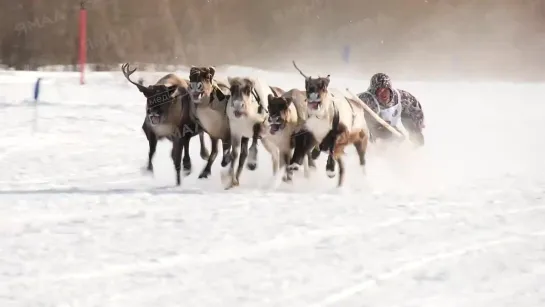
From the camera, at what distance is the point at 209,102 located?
9664 millimetres

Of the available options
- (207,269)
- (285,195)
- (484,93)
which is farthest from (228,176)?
(484,93)

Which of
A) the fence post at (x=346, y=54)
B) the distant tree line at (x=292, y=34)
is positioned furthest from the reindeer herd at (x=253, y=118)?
the fence post at (x=346, y=54)

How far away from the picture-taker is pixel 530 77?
108 ft

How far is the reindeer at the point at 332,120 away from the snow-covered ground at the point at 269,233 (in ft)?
1.53

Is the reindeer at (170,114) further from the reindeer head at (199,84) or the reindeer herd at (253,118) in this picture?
the reindeer head at (199,84)

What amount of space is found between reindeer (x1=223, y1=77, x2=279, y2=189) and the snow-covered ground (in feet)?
1.20

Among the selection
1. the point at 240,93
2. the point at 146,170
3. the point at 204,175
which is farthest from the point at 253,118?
the point at 146,170

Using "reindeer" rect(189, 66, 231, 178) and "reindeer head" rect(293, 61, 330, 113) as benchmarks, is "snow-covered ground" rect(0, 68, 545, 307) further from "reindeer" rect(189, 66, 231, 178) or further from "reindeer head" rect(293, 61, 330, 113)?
"reindeer head" rect(293, 61, 330, 113)

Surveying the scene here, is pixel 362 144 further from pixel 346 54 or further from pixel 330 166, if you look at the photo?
pixel 346 54

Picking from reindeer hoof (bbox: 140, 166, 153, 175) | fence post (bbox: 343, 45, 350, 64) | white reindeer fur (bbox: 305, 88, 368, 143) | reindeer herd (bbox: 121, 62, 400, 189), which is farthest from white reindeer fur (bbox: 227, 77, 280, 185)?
fence post (bbox: 343, 45, 350, 64)

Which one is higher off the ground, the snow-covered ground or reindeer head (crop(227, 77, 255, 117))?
reindeer head (crop(227, 77, 255, 117))

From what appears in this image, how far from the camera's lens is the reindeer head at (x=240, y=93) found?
933cm

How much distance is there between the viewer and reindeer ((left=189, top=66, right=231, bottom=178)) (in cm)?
948

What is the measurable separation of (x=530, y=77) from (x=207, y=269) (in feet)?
95.4
